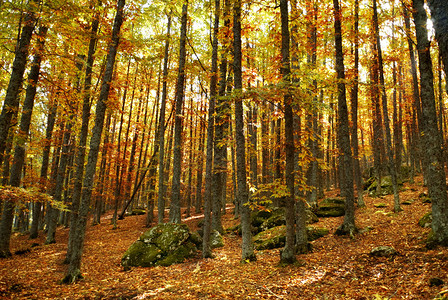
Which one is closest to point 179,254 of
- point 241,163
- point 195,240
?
point 195,240

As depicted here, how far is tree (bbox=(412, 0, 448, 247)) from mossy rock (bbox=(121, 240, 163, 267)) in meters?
9.26

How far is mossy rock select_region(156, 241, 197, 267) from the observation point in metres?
9.87

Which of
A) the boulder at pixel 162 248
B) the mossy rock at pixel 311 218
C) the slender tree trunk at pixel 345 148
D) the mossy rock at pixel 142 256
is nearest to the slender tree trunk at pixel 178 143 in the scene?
the boulder at pixel 162 248

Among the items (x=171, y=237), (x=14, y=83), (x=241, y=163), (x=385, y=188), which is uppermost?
(x=14, y=83)

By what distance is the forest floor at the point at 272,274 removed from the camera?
5512 mm

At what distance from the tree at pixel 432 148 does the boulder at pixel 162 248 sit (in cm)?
849

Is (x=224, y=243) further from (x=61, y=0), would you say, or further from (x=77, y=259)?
(x=61, y=0)

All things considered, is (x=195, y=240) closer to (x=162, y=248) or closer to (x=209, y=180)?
(x=162, y=248)

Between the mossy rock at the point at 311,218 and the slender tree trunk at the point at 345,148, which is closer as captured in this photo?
the slender tree trunk at the point at 345,148

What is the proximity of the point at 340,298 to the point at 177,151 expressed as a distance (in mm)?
9819

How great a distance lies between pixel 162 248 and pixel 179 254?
0.80 m

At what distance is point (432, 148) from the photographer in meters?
7.24

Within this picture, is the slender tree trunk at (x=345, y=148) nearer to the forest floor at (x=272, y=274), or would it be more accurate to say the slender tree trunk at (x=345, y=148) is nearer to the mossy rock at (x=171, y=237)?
the forest floor at (x=272, y=274)

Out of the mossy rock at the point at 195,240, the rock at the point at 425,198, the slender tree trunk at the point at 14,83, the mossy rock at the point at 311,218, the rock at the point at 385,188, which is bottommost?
the mossy rock at the point at 195,240
